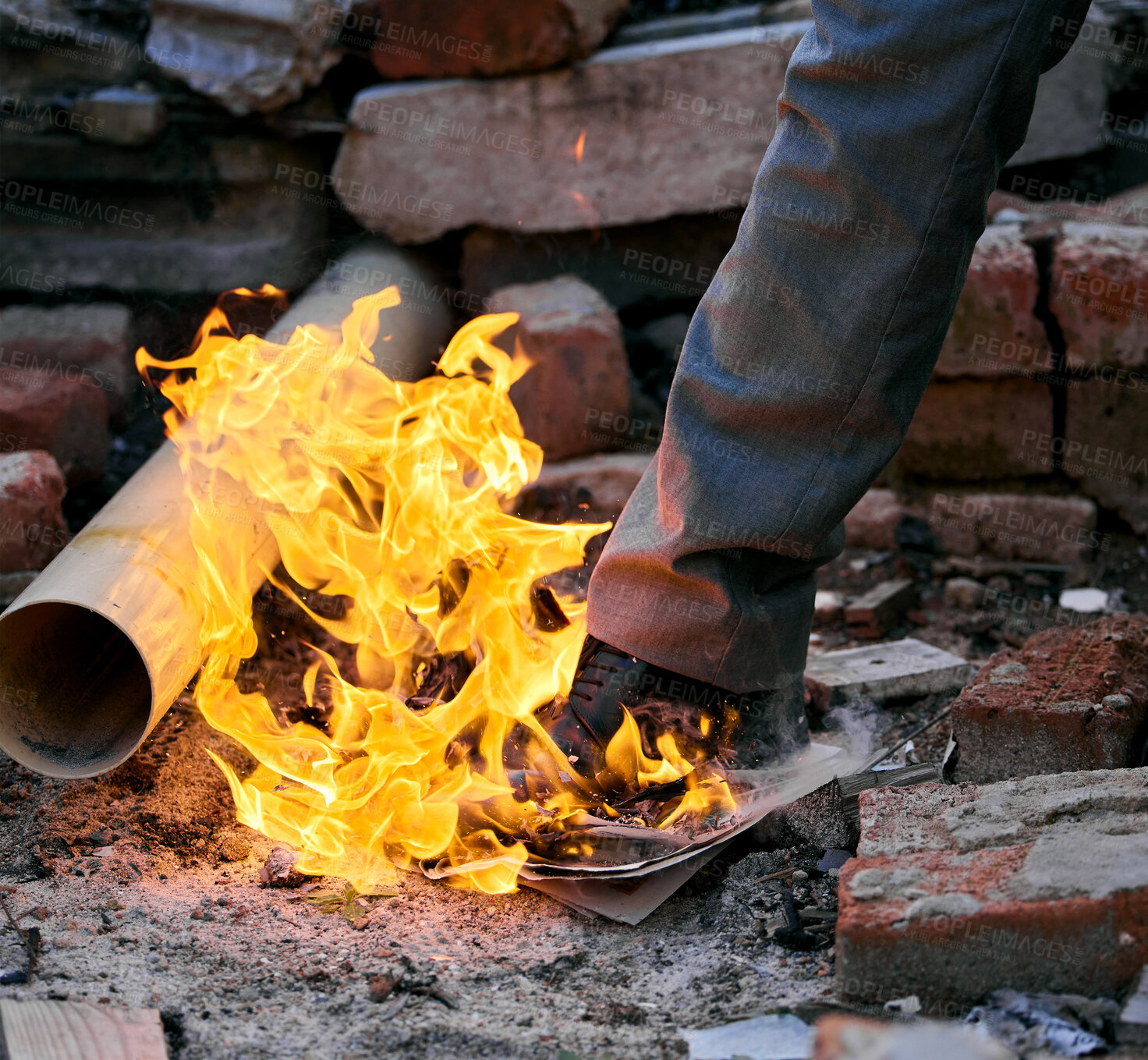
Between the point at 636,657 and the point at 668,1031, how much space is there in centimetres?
79

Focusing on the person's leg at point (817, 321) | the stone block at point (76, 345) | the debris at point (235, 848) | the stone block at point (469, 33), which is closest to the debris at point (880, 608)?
the person's leg at point (817, 321)

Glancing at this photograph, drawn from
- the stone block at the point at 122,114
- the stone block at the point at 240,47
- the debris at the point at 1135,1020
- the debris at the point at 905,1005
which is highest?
the stone block at the point at 240,47

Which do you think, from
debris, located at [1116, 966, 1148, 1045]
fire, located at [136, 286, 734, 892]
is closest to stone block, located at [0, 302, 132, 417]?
fire, located at [136, 286, 734, 892]

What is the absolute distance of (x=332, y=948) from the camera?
6.20 feet

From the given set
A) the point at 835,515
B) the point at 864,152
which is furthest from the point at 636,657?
the point at 864,152

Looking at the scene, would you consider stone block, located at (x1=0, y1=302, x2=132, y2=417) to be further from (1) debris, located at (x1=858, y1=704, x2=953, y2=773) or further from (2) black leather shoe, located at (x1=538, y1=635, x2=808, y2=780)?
(1) debris, located at (x1=858, y1=704, x2=953, y2=773)

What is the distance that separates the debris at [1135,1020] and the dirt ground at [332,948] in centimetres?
39

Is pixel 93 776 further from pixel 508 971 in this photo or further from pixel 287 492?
pixel 508 971

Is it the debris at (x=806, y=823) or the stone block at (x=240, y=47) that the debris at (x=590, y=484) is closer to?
the debris at (x=806, y=823)

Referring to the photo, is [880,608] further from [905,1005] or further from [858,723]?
[905,1005]

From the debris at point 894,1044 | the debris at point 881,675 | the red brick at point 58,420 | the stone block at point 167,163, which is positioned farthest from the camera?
the stone block at point 167,163

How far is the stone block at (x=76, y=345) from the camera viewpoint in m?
3.72

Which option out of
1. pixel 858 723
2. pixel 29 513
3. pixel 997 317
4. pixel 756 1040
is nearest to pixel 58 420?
pixel 29 513

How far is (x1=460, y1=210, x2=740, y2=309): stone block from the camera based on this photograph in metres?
4.04
